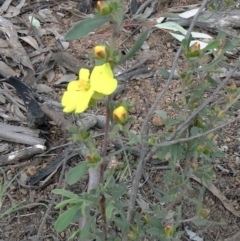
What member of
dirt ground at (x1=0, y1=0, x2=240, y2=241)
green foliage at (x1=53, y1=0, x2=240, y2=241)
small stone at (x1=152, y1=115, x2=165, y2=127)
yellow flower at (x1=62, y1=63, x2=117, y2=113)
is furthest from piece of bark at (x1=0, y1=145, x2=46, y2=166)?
yellow flower at (x1=62, y1=63, x2=117, y2=113)

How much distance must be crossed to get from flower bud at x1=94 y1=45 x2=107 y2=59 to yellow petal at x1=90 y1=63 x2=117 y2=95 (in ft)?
0.10

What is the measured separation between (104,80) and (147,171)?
118 cm

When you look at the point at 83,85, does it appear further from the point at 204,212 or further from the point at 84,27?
the point at 204,212

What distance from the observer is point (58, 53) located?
9.51 feet

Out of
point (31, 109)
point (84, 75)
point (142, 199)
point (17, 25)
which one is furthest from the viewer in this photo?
point (17, 25)

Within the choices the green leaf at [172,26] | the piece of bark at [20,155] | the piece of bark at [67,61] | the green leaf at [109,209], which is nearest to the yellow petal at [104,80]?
the green leaf at [109,209]

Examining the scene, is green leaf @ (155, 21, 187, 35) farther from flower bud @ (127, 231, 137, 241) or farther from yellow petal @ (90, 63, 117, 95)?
yellow petal @ (90, 63, 117, 95)

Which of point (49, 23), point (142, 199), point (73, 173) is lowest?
point (142, 199)

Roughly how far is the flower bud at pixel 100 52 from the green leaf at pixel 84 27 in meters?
0.06

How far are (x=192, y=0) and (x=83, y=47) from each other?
0.81 metres

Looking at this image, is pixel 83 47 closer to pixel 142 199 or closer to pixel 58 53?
pixel 58 53

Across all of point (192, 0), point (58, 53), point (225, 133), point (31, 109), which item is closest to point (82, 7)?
point (58, 53)

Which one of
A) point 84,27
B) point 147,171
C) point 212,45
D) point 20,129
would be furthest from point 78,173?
point 20,129

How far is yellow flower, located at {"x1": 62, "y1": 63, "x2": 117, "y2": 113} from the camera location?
4.25 ft
